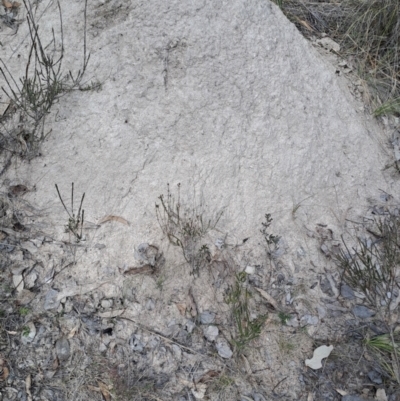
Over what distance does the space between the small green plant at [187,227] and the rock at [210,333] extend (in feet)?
0.99

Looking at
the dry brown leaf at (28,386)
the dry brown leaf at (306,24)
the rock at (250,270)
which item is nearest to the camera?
the dry brown leaf at (28,386)

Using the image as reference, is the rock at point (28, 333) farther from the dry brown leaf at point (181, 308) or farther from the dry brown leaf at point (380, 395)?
the dry brown leaf at point (380, 395)

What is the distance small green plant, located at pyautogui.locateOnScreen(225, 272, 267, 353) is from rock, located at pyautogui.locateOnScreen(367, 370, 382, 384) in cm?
59

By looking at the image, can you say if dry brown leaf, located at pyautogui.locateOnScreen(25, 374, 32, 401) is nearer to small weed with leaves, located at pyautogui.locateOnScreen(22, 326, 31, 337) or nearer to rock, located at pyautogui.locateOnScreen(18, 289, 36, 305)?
small weed with leaves, located at pyautogui.locateOnScreen(22, 326, 31, 337)

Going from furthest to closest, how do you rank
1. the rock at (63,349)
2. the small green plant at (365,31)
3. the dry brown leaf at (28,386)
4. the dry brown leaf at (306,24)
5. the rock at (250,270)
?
the dry brown leaf at (306,24) → the small green plant at (365,31) → the rock at (250,270) → the rock at (63,349) → the dry brown leaf at (28,386)

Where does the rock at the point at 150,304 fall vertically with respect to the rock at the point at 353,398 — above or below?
above

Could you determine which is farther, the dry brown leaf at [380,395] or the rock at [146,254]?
the rock at [146,254]

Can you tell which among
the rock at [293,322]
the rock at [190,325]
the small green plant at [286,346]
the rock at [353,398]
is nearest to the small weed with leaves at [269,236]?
the rock at [293,322]

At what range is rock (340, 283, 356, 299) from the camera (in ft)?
8.63

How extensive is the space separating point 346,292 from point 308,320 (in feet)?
0.98

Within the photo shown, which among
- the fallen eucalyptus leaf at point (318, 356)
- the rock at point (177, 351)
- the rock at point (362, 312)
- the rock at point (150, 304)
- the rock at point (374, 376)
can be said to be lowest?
the rock at point (374, 376)

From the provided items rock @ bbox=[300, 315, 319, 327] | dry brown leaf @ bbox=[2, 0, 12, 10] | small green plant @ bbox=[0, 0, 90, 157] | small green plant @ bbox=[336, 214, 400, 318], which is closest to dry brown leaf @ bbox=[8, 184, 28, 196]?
small green plant @ bbox=[0, 0, 90, 157]

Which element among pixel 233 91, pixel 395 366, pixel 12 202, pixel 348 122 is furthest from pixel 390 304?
pixel 12 202

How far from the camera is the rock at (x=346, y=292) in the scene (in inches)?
104
